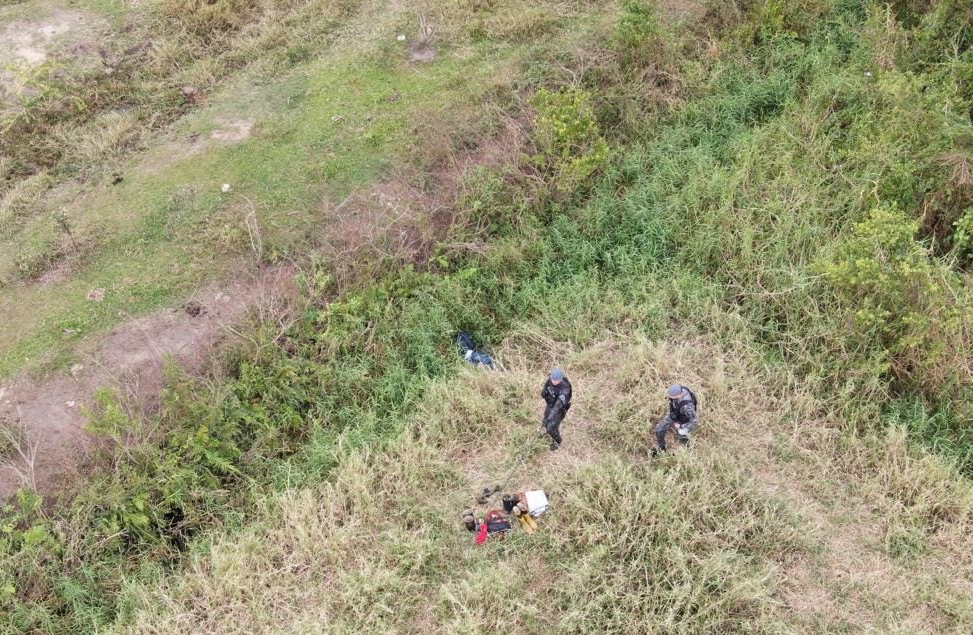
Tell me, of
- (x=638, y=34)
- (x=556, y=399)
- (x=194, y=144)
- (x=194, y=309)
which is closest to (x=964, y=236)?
(x=556, y=399)

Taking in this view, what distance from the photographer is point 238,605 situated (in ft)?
21.6

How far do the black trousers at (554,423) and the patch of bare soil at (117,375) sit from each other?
4195mm

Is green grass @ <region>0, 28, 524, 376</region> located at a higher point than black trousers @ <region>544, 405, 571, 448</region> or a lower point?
higher

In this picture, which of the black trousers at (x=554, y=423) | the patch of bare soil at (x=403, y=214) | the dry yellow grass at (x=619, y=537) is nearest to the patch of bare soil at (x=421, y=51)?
the patch of bare soil at (x=403, y=214)

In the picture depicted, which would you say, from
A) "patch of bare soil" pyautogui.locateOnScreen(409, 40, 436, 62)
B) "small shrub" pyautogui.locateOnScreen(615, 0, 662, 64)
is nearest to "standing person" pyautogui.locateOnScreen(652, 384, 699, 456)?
"small shrub" pyautogui.locateOnScreen(615, 0, 662, 64)

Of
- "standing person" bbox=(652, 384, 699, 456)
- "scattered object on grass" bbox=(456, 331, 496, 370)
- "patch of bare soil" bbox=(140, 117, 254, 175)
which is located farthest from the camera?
"patch of bare soil" bbox=(140, 117, 254, 175)

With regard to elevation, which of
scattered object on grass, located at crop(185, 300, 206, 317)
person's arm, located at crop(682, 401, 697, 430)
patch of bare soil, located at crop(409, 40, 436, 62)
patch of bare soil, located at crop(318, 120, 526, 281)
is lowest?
person's arm, located at crop(682, 401, 697, 430)

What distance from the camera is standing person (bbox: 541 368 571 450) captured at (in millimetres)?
7160

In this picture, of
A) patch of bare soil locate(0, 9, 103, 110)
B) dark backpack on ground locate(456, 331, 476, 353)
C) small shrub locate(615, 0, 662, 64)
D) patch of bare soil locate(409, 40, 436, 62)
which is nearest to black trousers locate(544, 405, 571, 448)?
dark backpack on ground locate(456, 331, 476, 353)

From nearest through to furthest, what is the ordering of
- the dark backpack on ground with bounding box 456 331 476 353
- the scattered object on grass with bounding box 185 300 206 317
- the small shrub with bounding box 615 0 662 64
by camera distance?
the dark backpack on ground with bounding box 456 331 476 353 → the scattered object on grass with bounding box 185 300 206 317 → the small shrub with bounding box 615 0 662 64

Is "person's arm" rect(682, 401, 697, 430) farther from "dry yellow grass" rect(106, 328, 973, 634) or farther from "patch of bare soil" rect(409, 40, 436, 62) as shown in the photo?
"patch of bare soil" rect(409, 40, 436, 62)

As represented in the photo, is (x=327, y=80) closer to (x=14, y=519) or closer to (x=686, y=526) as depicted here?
(x=14, y=519)

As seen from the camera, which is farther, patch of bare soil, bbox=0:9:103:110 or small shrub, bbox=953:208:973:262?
patch of bare soil, bbox=0:9:103:110

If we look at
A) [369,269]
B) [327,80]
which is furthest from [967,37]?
[327,80]
